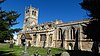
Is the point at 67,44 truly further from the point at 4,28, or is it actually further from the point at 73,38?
the point at 4,28

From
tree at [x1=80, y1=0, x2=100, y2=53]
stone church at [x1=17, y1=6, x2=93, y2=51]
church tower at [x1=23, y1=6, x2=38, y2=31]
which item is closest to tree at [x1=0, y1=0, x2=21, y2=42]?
tree at [x1=80, y1=0, x2=100, y2=53]

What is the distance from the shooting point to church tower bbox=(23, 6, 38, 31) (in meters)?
79.2

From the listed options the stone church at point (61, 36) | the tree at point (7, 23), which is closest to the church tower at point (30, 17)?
the stone church at point (61, 36)

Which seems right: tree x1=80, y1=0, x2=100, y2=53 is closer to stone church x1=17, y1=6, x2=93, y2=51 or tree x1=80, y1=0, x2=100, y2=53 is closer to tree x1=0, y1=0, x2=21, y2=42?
tree x1=0, y1=0, x2=21, y2=42

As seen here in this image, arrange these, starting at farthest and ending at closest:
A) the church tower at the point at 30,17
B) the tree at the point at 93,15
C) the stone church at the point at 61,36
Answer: the church tower at the point at 30,17, the stone church at the point at 61,36, the tree at the point at 93,15

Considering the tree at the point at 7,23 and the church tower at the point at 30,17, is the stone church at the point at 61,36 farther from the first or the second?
the tree at the point at 7,23

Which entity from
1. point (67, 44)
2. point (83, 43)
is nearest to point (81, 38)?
point (83, 43)

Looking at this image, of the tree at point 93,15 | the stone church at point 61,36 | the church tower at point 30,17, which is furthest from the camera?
the church tower at point 30,17

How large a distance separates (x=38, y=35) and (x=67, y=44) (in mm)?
12390

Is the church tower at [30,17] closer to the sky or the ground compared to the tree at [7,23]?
closer to the sky

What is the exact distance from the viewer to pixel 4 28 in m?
19.8

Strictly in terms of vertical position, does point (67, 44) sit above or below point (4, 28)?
below

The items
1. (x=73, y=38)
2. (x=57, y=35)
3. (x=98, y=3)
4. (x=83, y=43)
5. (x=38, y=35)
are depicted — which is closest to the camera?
(x=98, y=3)

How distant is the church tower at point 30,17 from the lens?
260 feet
